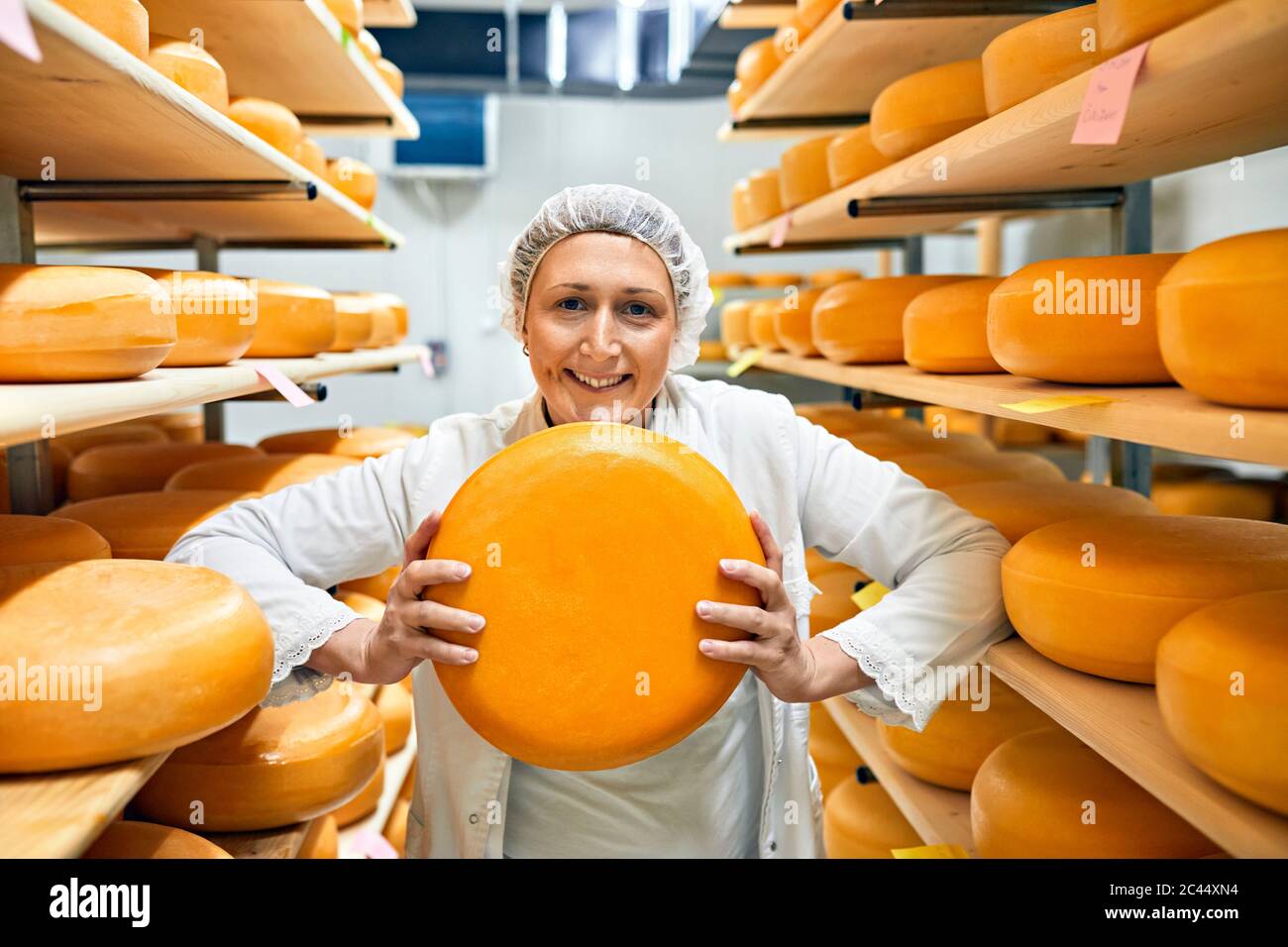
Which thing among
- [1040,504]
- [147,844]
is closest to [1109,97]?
[1040,504]

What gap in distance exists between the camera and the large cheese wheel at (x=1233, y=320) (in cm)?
86

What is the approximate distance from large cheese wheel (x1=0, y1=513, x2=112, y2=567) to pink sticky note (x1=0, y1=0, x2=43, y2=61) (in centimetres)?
71

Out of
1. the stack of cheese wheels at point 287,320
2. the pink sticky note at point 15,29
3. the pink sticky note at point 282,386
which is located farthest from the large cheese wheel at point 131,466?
the pink sticky note at point 15,29

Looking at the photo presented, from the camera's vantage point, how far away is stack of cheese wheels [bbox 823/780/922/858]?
2.00m

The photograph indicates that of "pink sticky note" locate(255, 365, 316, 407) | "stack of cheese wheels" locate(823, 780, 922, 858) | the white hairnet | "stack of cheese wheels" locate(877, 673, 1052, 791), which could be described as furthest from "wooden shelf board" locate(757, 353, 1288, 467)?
"pink sticky note" locate(255, 365, 316, 407)

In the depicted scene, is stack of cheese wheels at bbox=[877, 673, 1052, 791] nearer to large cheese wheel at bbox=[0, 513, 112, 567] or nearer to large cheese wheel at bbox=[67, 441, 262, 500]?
large cheese wheel at bbox=[0, 513, 112, 567]

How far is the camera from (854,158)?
225 centimetres

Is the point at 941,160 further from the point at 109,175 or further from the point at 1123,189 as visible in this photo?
the point at 109,175

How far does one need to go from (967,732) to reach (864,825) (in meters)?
0.42

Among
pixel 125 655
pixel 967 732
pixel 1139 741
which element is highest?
pixel 125 655

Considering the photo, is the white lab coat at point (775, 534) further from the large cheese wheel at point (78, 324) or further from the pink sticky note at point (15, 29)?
the pink sticky note at point (15, 29)

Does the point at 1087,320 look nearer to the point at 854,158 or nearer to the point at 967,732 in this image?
the point at 967,732

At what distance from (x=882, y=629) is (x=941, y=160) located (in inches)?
31.0
